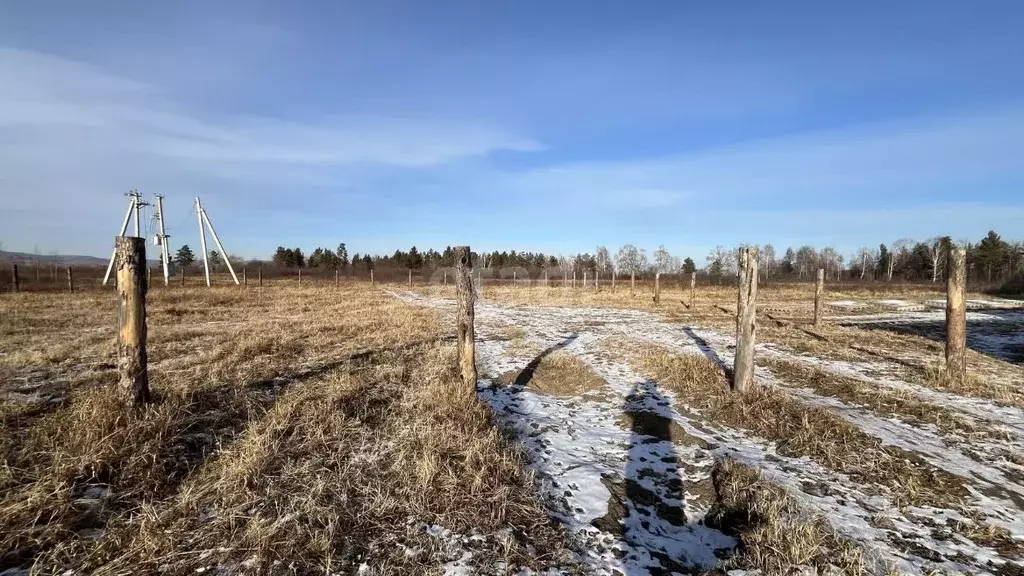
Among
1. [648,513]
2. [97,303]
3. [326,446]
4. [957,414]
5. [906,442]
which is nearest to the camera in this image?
[648,513]

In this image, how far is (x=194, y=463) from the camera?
415 centimetres

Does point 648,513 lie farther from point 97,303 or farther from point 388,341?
point 97,303

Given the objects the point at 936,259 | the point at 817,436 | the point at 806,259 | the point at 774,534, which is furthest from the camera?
the point at 806,259

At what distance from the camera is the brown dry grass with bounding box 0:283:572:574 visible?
301cm

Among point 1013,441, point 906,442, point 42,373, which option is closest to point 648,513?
point 906,442

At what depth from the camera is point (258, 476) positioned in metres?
3.82

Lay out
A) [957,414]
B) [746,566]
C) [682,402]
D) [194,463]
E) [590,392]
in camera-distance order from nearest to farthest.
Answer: [746,566] → [194,463] → [957,414] → [682,402] → [590,392]

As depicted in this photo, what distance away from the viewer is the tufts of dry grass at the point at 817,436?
4102 millimetres

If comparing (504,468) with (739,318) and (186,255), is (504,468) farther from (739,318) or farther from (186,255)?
(186,255)

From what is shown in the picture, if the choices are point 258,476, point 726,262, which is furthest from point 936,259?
point 258,476

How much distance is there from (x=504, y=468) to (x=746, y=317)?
15.4 ft

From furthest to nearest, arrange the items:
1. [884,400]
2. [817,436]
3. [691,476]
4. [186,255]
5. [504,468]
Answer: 1. [186,255]
2. [884,400]
3. [817,436]
4. [691,476]
5. [504,468]

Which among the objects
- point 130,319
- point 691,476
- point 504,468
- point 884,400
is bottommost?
point 691,476

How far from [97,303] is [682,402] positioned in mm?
22768
